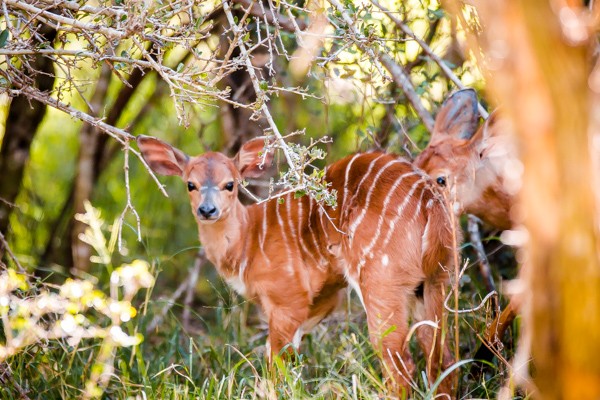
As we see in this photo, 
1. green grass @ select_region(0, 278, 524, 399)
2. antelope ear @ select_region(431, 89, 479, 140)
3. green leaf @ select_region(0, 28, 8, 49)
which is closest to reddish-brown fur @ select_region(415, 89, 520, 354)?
antelope ear @ select_region(431, 89, 479, 140)

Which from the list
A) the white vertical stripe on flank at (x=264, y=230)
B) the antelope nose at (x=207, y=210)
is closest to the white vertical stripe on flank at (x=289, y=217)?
the white vertical stripe on flank at (x=264, y=230)

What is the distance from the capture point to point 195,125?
23.2 feet

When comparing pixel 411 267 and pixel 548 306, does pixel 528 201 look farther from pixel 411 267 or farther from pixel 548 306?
pixel 411 267

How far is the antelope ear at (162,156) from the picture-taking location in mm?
4637

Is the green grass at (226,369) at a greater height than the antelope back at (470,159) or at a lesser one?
lesser

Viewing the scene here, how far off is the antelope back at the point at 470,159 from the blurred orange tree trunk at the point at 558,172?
2461 millimetres

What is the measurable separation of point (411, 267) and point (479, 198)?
746 millimetres

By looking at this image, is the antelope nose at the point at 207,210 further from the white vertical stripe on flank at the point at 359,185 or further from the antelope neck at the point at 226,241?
the white vertical stripe on flank at the point at 359,185

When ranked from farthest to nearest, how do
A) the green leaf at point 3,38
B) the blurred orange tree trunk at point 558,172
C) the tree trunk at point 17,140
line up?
1. the tree trunk at point 17,140
2. the green leaf at point 3,38
3. the blurred orange tree trunk at point 558,172

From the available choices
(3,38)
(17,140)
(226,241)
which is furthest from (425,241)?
(17,140)

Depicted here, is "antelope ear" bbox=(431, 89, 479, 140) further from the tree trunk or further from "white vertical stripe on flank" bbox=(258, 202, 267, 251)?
the tree trunk

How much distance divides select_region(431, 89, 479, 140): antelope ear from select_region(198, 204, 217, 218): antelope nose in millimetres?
1173

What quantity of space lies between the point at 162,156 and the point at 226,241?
597mm

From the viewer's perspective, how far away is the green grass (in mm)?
3332
